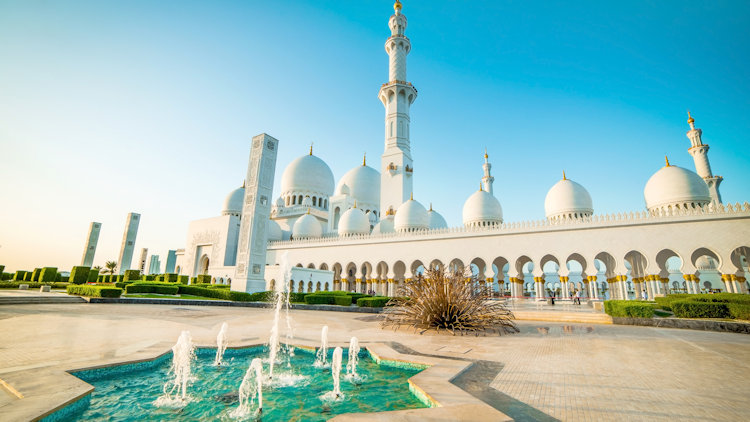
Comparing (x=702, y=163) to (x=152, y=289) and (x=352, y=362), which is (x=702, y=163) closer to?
(x=352, y=362)

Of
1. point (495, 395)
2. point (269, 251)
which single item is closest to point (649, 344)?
point (495, 395)

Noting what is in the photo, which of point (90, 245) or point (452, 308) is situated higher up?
point (90, 245)

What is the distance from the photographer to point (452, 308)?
8422 mm

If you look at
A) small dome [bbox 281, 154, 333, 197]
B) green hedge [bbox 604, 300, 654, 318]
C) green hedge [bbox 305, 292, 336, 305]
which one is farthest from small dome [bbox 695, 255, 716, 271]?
small dome [bbox 281, 154, 333, 197]

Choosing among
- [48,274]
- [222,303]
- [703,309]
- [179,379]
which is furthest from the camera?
[48,274]

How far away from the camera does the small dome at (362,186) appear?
3694cm

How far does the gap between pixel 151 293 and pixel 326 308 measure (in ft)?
34.3

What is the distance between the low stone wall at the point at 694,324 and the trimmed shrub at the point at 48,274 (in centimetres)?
3255

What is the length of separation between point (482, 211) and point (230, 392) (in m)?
25.5

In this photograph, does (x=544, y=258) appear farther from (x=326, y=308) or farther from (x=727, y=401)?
(x=727, y=401)

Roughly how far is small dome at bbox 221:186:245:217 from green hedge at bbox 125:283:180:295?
20369mm

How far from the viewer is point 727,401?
11.2 feet

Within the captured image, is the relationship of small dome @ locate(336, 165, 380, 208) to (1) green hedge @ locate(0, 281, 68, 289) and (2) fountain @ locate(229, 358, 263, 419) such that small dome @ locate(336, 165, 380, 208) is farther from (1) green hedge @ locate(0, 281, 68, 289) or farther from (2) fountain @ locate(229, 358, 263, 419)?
(2) fountain @ locate(229, 358, 263, 419)

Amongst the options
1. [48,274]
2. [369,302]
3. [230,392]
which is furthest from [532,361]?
[48,274]
